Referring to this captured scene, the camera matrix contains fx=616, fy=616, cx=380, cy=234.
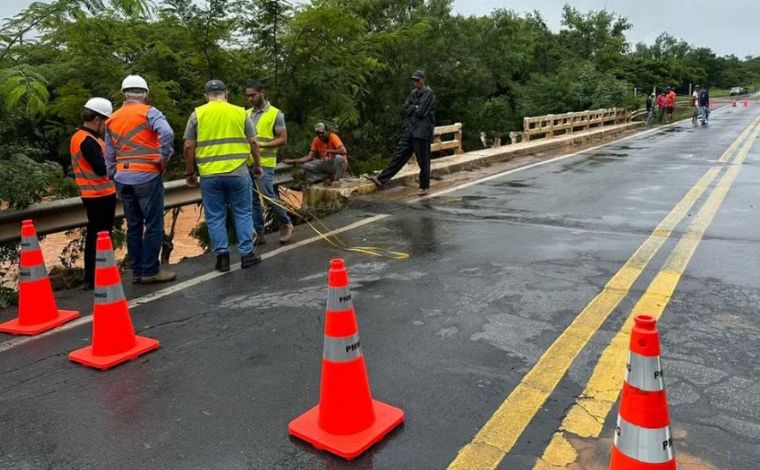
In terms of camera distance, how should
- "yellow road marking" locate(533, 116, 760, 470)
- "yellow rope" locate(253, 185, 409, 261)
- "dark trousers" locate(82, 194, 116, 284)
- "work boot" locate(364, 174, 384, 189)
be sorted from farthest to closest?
1. "work boot" locate(364, 174, 384, 189)
2. "yellow rope" locate(253, 185, 409, 261)
3. "dark trousers" locate(82, 194, 116, 284)
4. "yellow road marking" locate(533, 116, 760, 470)

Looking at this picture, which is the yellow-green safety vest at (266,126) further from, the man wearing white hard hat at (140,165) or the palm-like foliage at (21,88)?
the palm-like foliage at (21,88)

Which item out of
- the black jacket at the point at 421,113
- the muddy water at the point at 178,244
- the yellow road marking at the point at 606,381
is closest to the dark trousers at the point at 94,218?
the yellow road marking at the point at 606,381

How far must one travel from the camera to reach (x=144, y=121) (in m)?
5.55

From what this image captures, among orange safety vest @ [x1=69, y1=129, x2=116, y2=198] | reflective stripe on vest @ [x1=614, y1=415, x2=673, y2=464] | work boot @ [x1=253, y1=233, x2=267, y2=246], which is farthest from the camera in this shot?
work boot @ [x1=253, y1=233, x2=267, y2=246]

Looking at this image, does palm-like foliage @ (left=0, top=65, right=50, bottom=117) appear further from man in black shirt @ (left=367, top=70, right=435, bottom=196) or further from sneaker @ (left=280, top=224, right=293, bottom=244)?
man in black shirt @ (left=367, top=70, right=435, bottom=196)

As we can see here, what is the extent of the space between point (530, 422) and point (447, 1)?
35010 mm

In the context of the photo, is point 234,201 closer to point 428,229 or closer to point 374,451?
point 428,229

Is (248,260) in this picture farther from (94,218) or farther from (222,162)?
(94,218)

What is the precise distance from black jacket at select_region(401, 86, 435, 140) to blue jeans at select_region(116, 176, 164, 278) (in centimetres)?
468

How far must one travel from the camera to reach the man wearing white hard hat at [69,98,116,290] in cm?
564

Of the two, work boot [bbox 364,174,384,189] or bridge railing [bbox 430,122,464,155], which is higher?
bridge railing [bbox 430,122,464,155]

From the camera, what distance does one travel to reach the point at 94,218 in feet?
19.1

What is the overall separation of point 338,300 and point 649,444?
4.92 feet

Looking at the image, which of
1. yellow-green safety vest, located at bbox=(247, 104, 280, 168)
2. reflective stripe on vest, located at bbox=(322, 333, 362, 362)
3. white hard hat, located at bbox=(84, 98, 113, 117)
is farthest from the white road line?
reflective stripe on vest, located at bbox=(322, 333, 362, 362)
